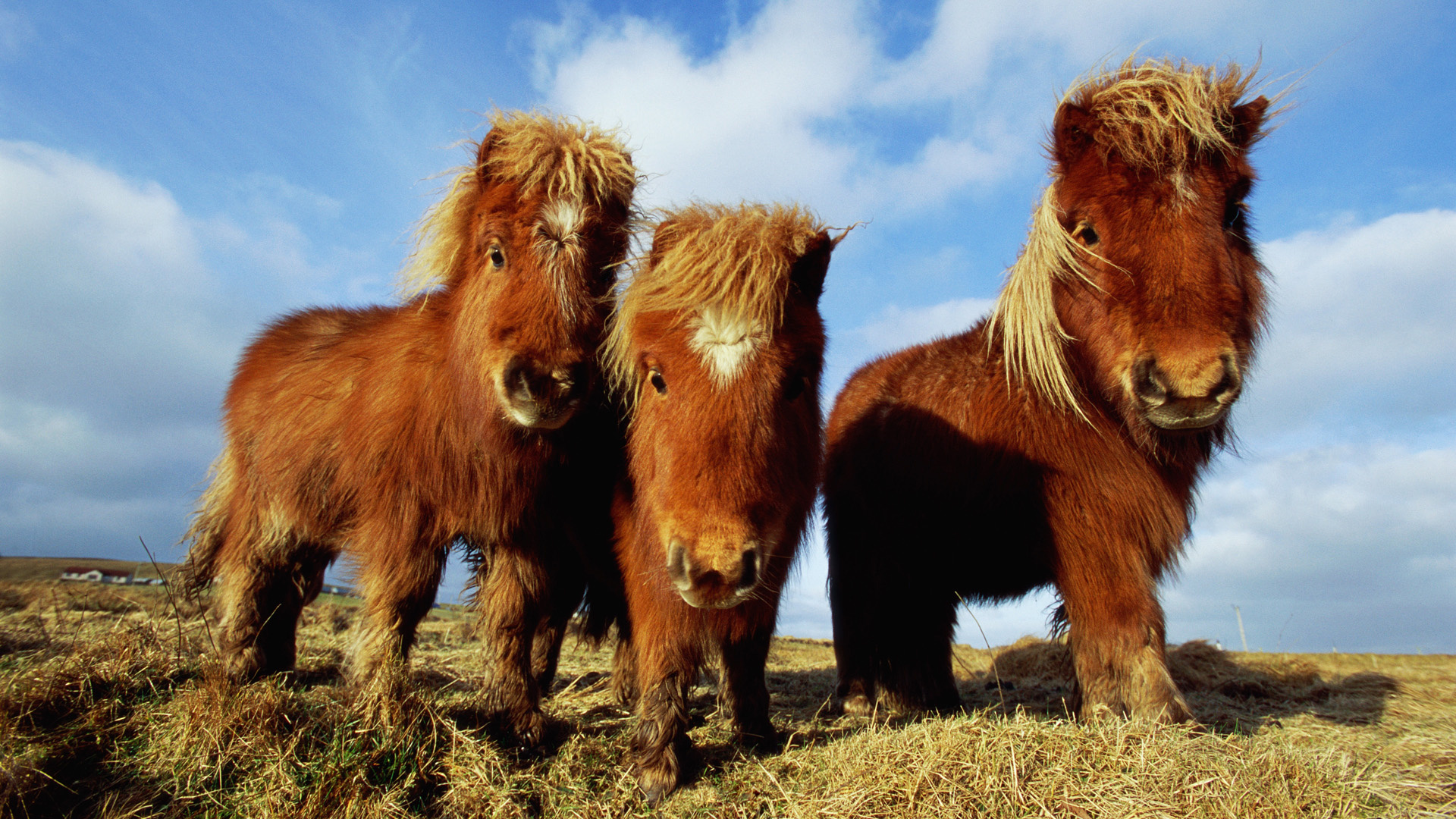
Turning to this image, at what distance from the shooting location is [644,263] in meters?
3.43

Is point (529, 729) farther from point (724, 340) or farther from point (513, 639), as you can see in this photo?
point (724, 340)

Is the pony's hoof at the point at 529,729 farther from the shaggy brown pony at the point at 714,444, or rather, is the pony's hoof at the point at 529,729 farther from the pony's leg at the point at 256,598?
the pony's leg at the point at 256,598

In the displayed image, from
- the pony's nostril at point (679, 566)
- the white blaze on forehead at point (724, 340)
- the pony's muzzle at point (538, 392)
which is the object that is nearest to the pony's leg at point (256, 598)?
the pony's muzzle at point (538, 392)

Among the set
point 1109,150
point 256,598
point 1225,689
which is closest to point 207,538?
point 256,598

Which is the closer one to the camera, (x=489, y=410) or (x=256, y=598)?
(x=489, y=410)

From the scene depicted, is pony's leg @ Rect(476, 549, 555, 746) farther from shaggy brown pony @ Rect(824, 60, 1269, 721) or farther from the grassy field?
shaggy brown pony @ Rect(824, 60, 1269, 721)

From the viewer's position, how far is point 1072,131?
363 centimetres

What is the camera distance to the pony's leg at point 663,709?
3105 mm

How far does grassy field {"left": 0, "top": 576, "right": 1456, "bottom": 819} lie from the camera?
8.38 ft

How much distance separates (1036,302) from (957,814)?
7.78 ft

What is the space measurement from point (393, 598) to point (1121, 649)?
130 inches

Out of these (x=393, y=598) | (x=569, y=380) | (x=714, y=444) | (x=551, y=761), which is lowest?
(x=551, y=761)

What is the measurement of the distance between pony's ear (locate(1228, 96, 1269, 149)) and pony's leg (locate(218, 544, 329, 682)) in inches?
220

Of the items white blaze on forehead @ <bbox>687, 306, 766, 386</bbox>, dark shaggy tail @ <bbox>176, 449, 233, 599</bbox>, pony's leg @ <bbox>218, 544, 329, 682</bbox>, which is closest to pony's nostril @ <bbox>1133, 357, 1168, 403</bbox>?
white blaze on forehead @ <bbox>687, 306, 766, 386</bbox>
